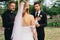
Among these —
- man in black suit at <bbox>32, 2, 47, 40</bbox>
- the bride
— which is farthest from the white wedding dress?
man in black suit at <bbox>32, 2, 47, 40</bbox>

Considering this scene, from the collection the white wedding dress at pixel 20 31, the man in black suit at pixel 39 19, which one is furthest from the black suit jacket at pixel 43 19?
the white wedding dress at pixel 20 31

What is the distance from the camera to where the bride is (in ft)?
8.03

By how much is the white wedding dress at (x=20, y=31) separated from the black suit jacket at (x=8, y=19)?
0.05 meters

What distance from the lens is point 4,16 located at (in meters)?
2.49

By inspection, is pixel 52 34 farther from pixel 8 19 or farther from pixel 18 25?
pixel 8 19

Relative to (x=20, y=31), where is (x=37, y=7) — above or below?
above

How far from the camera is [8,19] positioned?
8.12 feet

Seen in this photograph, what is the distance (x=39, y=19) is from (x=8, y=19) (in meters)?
0.35

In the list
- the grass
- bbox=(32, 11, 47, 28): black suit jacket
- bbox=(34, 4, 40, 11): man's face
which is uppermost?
bbox=(34, 4, 40, 11): man's face

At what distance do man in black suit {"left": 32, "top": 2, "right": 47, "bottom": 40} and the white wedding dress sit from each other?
11 centimetres

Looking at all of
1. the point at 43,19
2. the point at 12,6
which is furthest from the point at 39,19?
the point at 12,6

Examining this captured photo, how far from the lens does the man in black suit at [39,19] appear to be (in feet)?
8.16

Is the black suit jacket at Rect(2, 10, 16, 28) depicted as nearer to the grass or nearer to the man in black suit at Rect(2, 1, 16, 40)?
the man in black suit at Rect(2, 1, 16, 40)

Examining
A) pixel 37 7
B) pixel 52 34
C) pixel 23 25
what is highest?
pixel 37 7
